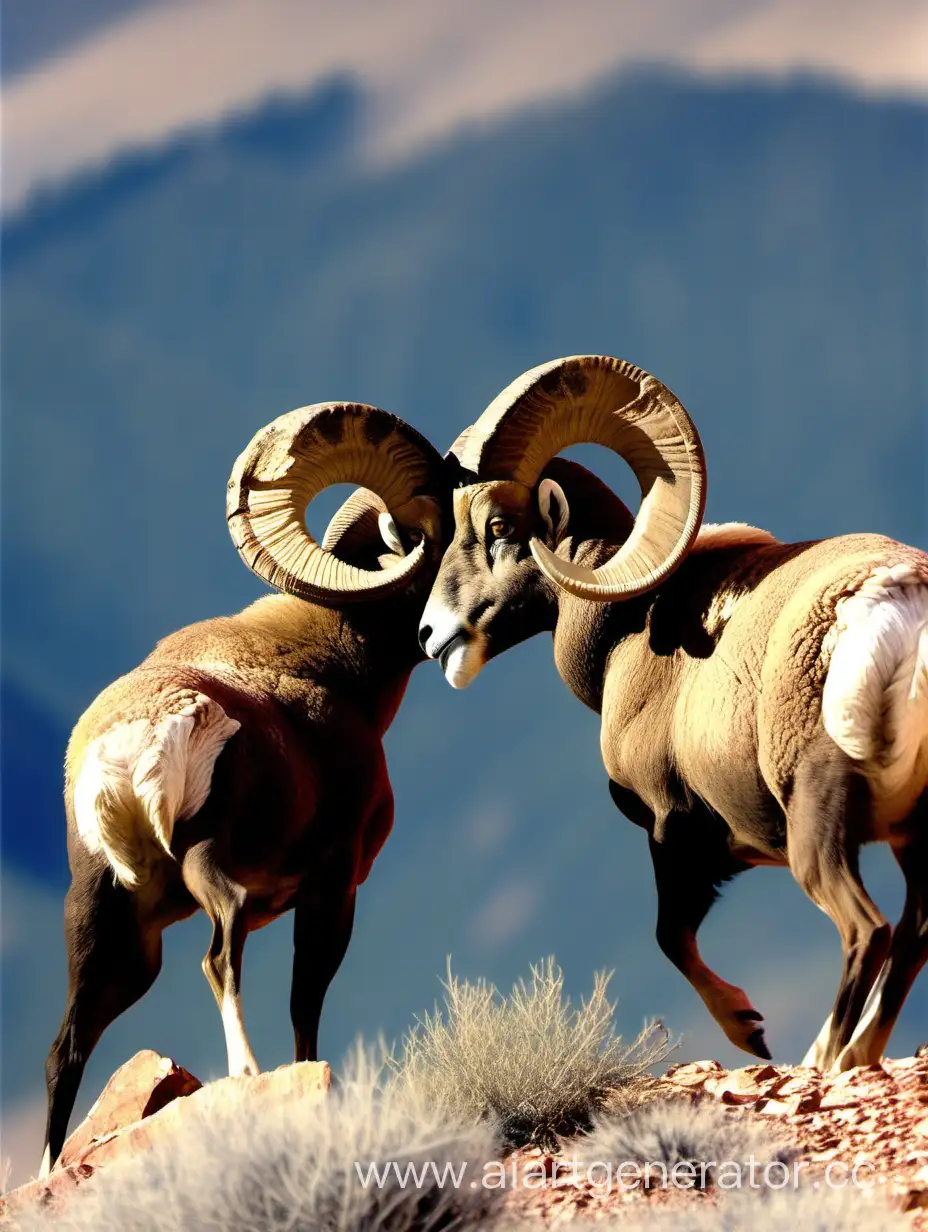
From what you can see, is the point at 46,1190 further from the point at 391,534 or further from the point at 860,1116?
the point at 391,534

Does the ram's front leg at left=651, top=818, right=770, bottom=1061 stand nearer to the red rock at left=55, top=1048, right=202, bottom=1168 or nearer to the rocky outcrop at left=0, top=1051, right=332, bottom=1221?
the rocky outcrop at left=0, top=1051, right=332, bottom=1221

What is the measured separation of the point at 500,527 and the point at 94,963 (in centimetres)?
306

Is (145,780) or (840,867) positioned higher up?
(145,780)

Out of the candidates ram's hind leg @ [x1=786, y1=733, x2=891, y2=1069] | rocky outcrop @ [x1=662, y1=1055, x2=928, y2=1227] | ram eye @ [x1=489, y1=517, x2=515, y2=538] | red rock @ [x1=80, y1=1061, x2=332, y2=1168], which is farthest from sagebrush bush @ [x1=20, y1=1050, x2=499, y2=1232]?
ram eye @ [x1=489, y1=517, x2=515, y2=538]

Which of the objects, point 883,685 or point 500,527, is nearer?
point 883,685

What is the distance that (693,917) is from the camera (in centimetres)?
933

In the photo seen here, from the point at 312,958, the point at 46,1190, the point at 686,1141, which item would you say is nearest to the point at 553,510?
the point at 312,958

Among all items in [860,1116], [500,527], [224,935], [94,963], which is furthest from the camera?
[500,527]

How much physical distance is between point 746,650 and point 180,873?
3009 millimetres

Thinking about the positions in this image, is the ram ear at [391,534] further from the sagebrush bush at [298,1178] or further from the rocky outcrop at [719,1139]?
the sagebrush bush at [298,1178]

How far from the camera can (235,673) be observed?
994cm

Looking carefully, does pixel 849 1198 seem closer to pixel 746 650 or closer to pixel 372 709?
pixel 746 650

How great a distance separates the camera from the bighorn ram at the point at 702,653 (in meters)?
7.83

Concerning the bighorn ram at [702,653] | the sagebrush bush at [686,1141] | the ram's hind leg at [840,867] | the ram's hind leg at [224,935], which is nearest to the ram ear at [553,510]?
the bighorn ram at [702,653]
